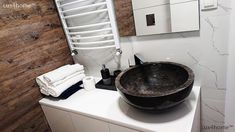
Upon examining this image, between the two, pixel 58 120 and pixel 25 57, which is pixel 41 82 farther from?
pixel 58 120

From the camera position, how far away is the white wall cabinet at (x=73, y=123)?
1.06 meters

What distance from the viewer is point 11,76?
1.25 meters

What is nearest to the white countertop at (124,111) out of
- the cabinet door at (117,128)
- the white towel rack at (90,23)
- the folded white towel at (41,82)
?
the cabinet door at (117,128)

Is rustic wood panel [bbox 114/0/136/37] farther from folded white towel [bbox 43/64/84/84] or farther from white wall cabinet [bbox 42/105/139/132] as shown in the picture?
white wall cabinet [bbox 42/105/139/132]

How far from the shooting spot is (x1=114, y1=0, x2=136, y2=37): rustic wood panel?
46.9 inches

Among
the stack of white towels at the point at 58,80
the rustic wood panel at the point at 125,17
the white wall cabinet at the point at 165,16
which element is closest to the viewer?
the white wall cabinet at the point at 165,16

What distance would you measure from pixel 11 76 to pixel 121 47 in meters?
0.86

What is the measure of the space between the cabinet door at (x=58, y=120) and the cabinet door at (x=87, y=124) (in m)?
0.07

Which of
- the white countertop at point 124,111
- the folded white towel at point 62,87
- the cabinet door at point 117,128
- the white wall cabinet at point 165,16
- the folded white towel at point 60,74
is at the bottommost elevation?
the cabinet door at point 117,128

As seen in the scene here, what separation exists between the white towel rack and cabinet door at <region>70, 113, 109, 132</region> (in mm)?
538

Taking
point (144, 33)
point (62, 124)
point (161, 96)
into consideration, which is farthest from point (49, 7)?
point (161, 96)

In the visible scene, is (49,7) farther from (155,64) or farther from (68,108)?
(155,64)

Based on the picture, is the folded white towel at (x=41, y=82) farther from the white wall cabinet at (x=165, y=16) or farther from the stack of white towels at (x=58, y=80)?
the white wall cabinet at (x=165, y=16)

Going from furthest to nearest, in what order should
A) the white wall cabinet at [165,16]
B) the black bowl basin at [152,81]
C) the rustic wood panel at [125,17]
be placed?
1. the rustic wood panel at [125,17]
2. the white wall cabinet at [165,16]
3. the black bowl basin at [152,81]
